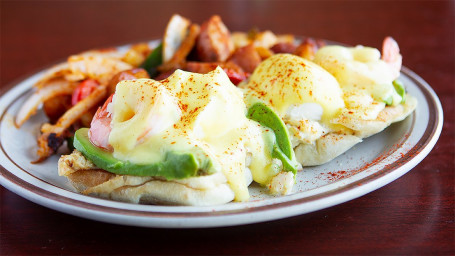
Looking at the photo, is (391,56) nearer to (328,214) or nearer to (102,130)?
(328,214)

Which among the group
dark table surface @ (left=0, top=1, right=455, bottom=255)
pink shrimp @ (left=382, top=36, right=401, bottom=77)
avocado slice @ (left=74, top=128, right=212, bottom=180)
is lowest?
dark table surface @ (left=0, top=1, right=455, bottom=255)

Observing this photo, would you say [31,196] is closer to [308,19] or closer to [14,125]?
[14,125]

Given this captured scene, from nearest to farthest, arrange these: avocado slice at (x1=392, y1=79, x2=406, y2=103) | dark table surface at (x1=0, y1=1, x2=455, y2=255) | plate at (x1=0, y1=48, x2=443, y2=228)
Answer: plate at (x1=0, y1=48, x2=443, y2=228) → dark table surface at (x1=0, y1=1, x2=455, y2=255) → avocado slice at (x1=392, y1=79, x2=406, y2=103)

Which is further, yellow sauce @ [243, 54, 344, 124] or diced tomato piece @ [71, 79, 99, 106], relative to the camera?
diced tomato piece @ [71, 79, 99, 106]

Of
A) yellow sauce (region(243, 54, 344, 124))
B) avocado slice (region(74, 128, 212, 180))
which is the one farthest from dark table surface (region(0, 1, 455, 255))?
yellow sauce (region(243, 54, 344, 124))

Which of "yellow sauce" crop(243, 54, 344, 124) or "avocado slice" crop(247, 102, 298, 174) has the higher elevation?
"yellow sauce" crop(243, 54, 344, 124)

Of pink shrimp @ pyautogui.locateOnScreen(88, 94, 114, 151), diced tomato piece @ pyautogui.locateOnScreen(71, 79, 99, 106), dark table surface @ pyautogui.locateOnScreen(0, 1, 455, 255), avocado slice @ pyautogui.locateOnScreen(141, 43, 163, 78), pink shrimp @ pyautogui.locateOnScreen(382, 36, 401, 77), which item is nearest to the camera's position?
dark table surface @ pyautogui.locateOnScreen(0, 1, 455, 255)

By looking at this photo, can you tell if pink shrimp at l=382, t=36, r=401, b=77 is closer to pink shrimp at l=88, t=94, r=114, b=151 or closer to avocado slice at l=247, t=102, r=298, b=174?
avocado slice at l=247, t=102, r=298, b=174

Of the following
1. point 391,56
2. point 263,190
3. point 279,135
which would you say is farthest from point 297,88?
point 391,56
